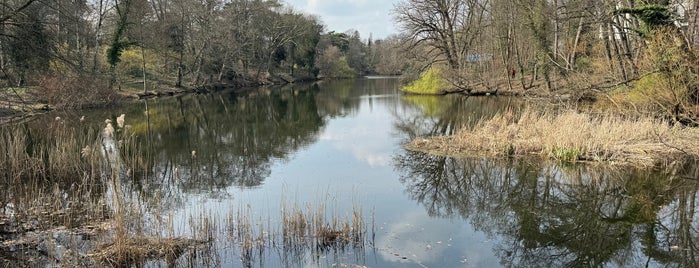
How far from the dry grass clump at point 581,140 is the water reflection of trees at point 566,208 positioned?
0.68 meters

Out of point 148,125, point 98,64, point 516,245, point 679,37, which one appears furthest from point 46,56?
point 98,64

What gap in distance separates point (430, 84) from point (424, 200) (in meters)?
28.5

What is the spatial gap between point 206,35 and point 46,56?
103ft

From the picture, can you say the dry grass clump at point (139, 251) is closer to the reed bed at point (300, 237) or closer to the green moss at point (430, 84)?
the reed bed at point (300, 237)

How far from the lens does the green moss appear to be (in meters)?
36.1

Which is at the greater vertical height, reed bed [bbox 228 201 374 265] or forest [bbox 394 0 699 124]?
forest [bbox 394 0 699 124]

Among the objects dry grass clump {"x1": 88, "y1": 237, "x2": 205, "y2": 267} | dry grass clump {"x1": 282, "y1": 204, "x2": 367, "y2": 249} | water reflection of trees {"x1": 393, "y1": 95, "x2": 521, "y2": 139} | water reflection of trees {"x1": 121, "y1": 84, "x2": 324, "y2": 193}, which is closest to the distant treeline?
water reflection of trees {"x1": 121, "y1": 84, "x2": 324, "y2": 193}

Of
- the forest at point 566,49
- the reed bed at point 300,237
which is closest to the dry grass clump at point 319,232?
the reed bed at point 300,237

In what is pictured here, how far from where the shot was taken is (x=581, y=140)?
11.8 metres

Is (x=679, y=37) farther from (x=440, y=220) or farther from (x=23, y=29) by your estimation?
(x=23, y=29)

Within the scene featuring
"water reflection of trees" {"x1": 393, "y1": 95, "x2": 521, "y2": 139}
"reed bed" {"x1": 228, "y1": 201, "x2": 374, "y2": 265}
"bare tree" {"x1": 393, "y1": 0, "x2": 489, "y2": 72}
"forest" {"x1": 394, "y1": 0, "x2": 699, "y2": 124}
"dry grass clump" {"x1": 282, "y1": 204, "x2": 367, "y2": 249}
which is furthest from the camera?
"bare tree" {"x1": 393, "y1": 0, "x2": 489, "y2": 72}

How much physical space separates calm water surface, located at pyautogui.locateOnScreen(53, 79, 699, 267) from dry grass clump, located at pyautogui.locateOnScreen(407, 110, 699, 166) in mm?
657

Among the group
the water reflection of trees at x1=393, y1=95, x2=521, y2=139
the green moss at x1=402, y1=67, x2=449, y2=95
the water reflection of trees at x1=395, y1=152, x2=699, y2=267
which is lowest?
the water reflection of trees at x1=395, y1=152, x2=699, y2=267

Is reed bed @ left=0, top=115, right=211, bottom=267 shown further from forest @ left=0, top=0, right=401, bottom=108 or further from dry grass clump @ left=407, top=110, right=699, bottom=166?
dry grass clump @ left=407, top=110, right=699, bottom=166
